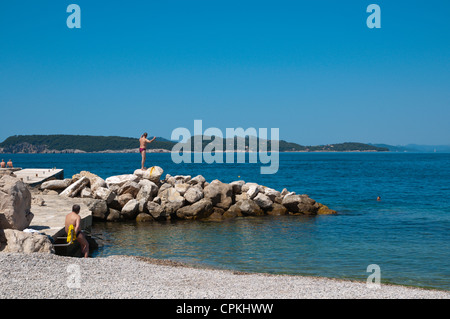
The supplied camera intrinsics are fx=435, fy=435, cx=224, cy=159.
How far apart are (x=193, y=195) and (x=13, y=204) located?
42.4 ft

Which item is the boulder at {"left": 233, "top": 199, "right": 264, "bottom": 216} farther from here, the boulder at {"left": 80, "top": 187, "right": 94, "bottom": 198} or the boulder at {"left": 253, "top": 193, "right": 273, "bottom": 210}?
the boulder at {"left": 80, "top": 187, "right": 94, "bottom": 198}

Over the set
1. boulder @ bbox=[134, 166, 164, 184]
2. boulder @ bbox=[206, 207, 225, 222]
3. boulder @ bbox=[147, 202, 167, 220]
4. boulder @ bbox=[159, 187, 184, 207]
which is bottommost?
boulder @ bbox=[206, 207, 225, 222]

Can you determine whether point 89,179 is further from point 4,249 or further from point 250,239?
point 4,249

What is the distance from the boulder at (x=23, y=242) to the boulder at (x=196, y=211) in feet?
40.0

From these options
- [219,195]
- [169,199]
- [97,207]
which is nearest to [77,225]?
[97,207]

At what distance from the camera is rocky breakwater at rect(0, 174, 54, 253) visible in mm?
10930

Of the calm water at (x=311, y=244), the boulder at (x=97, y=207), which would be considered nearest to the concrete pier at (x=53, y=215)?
the boulder at (x=97, y=207)

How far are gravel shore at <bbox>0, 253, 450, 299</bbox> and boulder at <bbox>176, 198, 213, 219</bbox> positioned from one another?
11738 mm

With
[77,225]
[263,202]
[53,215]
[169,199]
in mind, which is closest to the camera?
[77,225]

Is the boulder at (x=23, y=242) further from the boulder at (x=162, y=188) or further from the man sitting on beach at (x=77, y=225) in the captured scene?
the boulder at (x=162, y=188)

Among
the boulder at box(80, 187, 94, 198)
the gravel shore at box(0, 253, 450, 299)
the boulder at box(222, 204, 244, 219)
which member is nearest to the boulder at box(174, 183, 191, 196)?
the boulder at box(222, 204, 244, 219)

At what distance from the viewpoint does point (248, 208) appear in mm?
24391

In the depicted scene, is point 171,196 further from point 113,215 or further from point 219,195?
point 113,215
